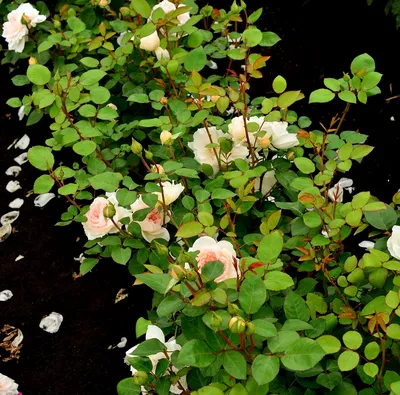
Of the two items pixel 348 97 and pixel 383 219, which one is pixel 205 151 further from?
pixel 383 219

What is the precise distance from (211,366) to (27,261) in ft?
5.06

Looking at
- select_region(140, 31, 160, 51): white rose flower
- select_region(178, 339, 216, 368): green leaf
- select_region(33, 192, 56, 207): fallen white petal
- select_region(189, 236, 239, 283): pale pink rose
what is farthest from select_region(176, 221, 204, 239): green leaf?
select_region(33, 192, 56, 207): fallen white petal

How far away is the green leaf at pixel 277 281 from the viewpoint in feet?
3.40

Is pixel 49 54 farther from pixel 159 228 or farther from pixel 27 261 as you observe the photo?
pixel 159 228

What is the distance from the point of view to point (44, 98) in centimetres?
153

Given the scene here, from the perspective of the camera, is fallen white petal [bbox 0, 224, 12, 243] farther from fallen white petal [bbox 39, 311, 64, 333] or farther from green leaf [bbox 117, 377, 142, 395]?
green leaf [bbox 117, 377, 142, 395]

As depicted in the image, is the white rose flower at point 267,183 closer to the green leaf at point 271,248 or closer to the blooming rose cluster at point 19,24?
the green leaf at point 271,248

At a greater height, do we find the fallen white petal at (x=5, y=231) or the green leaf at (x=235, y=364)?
the green leaf at (x=235, y=364)

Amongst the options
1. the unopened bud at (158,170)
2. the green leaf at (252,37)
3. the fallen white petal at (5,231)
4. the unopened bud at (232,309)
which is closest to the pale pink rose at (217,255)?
the unopened bud at (232,309)

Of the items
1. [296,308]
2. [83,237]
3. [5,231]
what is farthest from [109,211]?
[5,231]

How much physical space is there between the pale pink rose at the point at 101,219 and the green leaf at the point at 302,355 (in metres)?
0.60

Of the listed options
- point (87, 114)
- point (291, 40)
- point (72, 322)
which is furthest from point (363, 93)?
point (291, 40)

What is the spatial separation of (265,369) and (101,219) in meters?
0.63

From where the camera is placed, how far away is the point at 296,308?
1.09 metres
